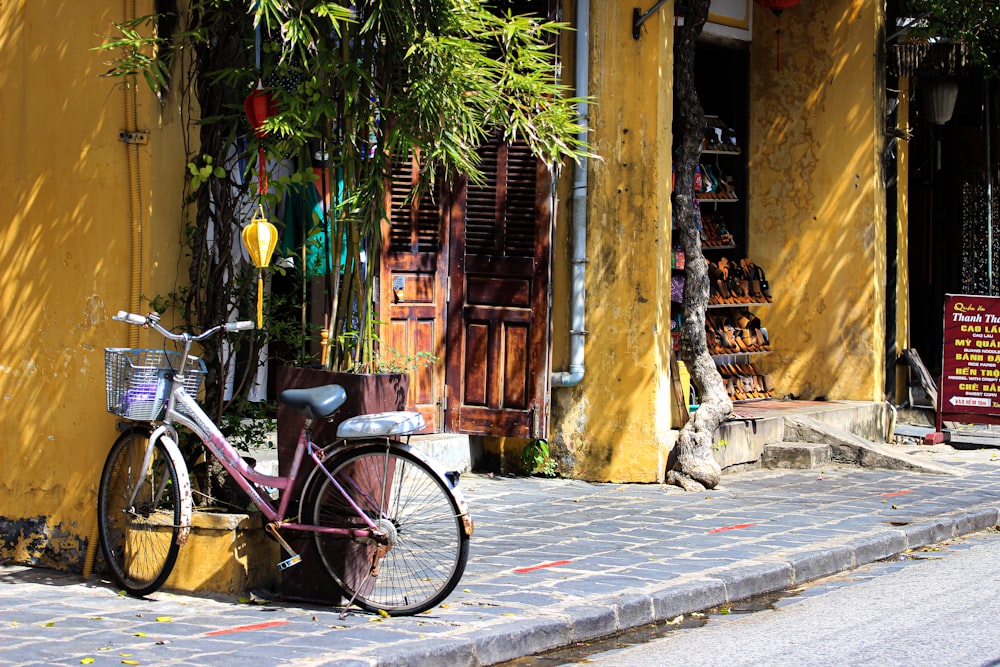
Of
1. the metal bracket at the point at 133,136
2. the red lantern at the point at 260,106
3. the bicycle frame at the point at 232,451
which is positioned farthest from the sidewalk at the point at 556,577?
the red lantern at the point at 260,106

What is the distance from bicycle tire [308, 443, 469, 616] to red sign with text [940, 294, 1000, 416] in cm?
868

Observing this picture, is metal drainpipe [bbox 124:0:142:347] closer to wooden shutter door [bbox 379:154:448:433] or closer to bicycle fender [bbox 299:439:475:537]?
bicycle fender [bbox 299:439:475:537]

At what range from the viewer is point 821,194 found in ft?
45.7

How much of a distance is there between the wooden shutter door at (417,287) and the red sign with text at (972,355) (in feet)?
19.4

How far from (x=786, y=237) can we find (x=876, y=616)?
8.04m

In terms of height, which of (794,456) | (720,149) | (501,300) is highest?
(720,149)

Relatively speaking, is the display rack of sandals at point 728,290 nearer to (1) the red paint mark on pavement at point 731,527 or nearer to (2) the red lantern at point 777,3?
(2) the red lantern at point 777,3

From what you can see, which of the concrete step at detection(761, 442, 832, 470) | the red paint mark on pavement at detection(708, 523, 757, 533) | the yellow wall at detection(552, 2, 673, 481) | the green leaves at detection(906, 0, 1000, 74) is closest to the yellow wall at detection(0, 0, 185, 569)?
the red paint mark on pavement at detection(708, 523, 757, 533)

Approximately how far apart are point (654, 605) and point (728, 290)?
745 cm

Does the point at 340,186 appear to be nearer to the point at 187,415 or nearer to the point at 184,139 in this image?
the point at 184,139

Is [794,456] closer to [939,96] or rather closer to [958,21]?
[958,21]

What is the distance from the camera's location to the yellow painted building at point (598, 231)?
6922 mm

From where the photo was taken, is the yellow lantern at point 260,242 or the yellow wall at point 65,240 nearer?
the yellow lantern at point 260,242

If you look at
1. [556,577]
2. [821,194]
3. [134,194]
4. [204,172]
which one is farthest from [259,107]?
[821,194]
